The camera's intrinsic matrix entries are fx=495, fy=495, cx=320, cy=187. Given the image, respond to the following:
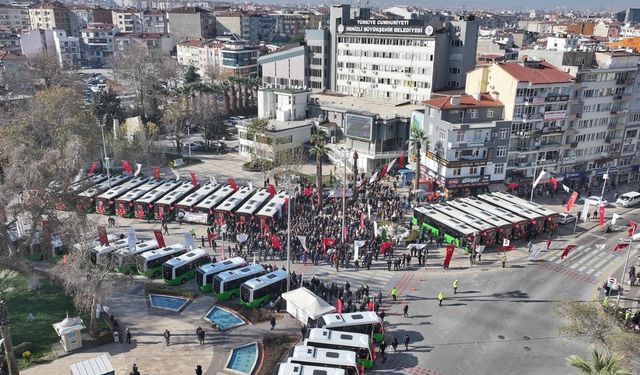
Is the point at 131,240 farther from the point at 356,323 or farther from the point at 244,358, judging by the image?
the point at 356,323

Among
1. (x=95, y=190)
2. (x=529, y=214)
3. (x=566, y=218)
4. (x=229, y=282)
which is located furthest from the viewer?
(x=95, y=190)

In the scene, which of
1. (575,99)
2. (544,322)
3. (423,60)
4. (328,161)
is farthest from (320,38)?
(544,322)

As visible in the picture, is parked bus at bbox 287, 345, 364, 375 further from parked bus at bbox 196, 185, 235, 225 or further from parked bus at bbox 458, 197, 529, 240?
parked bus at bbox 458, 197, 529, 240

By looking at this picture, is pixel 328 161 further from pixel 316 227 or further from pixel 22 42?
pixel 22 42

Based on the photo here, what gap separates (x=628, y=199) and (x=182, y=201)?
57462mm

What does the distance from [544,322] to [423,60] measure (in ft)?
206

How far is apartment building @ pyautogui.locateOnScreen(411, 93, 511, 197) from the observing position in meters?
62.0

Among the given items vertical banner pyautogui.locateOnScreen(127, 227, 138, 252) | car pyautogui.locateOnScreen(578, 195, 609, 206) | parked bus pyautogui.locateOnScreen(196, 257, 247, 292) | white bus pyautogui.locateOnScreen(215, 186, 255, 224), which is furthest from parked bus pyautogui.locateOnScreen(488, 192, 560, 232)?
vertical banner pyautogui.locateOnScreen(127, 227, 138, 252)

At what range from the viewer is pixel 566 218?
59.2 m

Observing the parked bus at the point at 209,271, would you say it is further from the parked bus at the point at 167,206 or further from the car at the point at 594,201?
the car at the point at 594,201

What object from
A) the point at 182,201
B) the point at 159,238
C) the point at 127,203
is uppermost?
the point at 159,238

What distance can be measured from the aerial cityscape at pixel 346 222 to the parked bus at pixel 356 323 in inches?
5.8

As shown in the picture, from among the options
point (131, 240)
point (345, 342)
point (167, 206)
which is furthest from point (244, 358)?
point (167, 206)

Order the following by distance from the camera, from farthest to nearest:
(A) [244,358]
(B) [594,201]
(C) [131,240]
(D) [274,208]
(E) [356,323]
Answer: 1. (B) [594,201]
2. (D) [274,208]
3. (C) [131,240]
4. (E) [356,323]
5. (A) [244,358]
